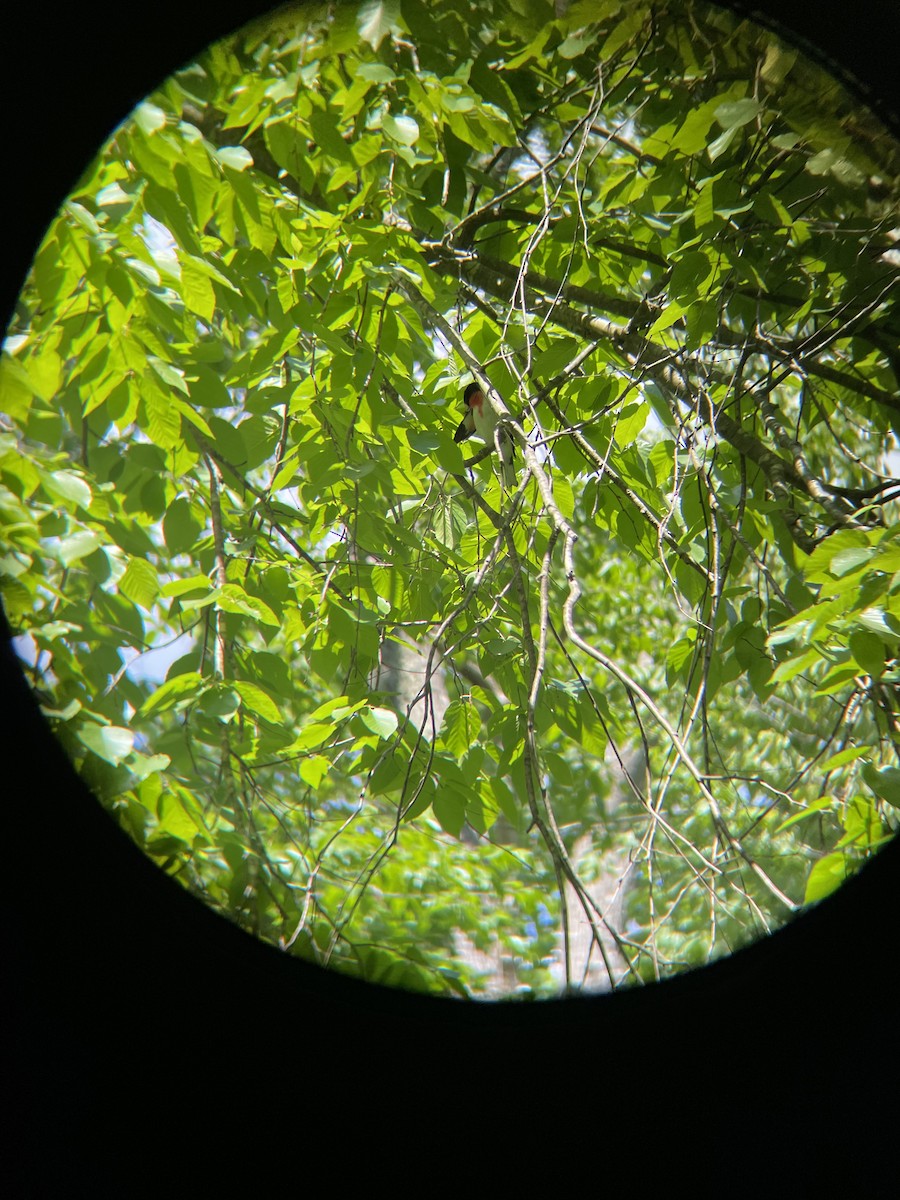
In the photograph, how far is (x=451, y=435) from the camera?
92 cm

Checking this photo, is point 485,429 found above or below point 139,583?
above

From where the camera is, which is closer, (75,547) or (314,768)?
(75,547)

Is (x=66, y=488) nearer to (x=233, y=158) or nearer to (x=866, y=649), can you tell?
(x=233, y=158)

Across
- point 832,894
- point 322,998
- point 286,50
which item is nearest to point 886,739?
point 832,894

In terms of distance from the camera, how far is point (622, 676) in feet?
1.97

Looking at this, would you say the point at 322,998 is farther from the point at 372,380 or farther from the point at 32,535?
the point at 372,380

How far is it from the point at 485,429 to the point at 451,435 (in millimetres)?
73

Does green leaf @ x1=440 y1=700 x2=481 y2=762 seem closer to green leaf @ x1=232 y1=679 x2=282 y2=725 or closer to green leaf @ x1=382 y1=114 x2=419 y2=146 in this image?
green leaf @ x1=232 y1=679 x2=282 y2=725

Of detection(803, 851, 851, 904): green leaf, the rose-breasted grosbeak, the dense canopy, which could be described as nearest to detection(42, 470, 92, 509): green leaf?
the dense canopy

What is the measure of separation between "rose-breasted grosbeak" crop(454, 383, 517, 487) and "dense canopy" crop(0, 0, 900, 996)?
0.9 inches

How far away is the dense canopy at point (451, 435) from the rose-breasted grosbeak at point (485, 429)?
0.02 m

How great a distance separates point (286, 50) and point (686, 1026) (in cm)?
82

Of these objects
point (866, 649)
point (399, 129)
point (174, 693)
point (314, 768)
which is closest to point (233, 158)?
point (399, 129)

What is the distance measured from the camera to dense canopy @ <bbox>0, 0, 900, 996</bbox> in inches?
24.7
